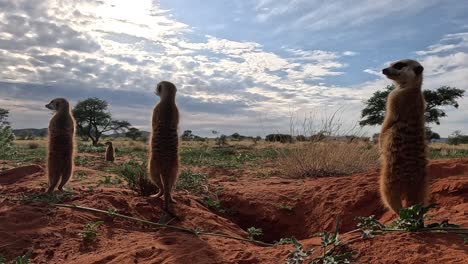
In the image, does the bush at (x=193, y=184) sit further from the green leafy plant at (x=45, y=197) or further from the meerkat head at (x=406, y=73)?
the meerkat head at (x=406, y=73)

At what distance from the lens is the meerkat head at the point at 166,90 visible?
6.09m

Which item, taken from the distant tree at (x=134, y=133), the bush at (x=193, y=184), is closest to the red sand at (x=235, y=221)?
the bush at (x=193, y=184)

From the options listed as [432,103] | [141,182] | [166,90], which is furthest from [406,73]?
[432,103]

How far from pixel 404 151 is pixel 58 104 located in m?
5.30

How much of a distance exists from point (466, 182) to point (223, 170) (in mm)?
6426

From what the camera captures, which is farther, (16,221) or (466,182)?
(466,182)

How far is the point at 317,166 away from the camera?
941cm

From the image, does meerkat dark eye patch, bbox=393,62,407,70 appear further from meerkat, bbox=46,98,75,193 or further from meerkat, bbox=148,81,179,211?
meerkat, bbox=46,98,75,193

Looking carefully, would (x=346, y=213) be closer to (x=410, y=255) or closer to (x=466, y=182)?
(x=466, y=182)

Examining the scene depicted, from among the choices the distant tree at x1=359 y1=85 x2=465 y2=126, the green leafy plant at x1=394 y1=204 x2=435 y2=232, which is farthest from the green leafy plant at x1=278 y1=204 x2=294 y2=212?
the distant tree at x1=359 y1=85 x2=465 y2=126

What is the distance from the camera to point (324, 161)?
30.9ft

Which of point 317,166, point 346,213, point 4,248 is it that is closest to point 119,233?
point 4,248

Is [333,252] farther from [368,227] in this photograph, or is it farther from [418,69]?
[418,69]

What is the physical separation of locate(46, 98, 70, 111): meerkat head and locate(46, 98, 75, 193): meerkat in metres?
0.23
